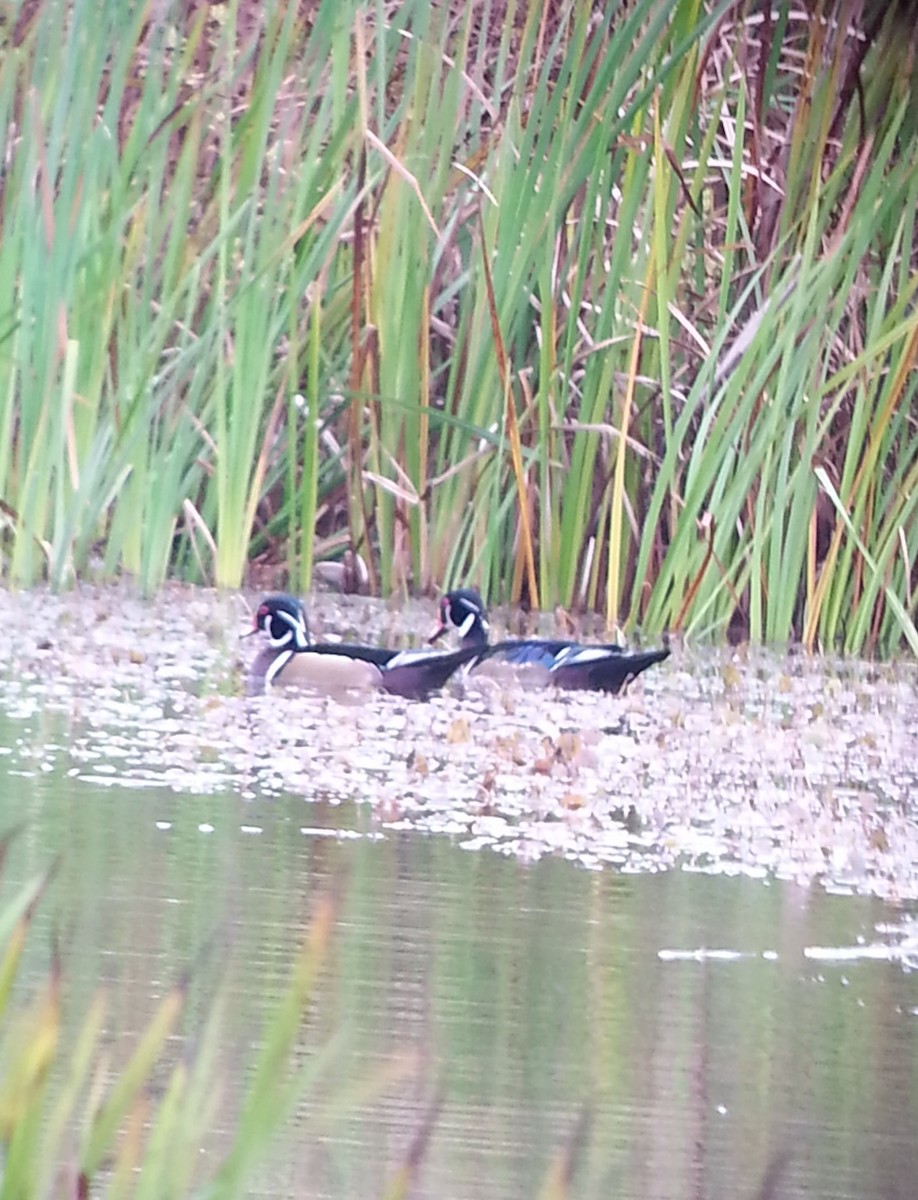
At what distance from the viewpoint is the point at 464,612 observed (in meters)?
5.95

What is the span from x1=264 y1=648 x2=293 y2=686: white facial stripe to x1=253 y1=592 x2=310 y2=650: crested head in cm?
8

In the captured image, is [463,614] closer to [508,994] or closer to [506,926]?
[506,926]

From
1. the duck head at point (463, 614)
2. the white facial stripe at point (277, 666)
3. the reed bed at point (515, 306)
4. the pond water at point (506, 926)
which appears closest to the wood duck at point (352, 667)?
the white facial stripe at point (277, 666)

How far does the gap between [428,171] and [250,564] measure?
1.24 m

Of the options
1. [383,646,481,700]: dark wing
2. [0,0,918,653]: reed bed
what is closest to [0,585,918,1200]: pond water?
[383,646,481,700]: dark wing

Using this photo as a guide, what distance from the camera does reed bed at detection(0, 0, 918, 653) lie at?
598 centimetres

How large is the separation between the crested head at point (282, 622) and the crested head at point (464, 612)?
35cm

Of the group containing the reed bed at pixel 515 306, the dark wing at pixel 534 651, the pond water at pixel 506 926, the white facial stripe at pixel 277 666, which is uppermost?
the reed bed at pixel 515 306

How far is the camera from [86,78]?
5.97 metres

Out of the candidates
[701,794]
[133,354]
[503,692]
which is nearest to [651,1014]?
[701,794]

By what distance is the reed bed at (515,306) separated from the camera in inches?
236

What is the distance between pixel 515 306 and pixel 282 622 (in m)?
1.02

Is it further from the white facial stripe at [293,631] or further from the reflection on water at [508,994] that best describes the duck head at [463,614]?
the reflection on water at [508,994]

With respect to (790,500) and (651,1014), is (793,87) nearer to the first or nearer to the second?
(790,500)
